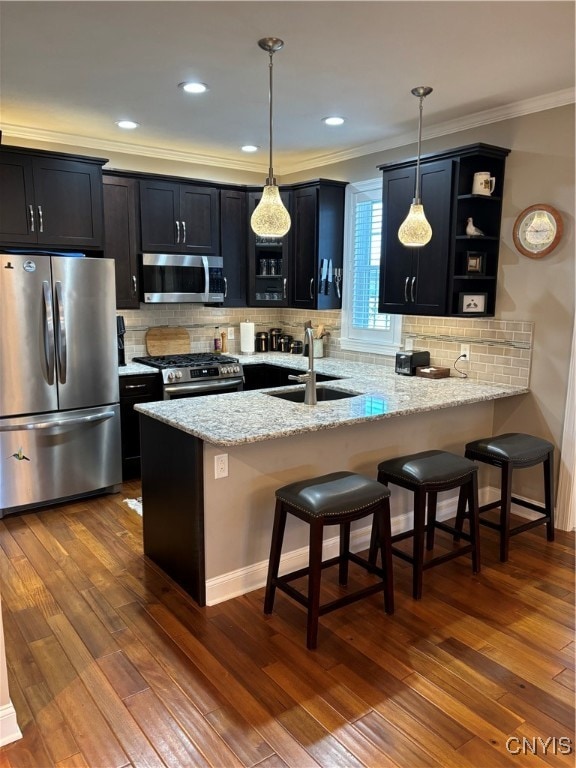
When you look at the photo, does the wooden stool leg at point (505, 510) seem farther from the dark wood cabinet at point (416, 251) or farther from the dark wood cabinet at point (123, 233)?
the dark wood cabinet at point (123, 233)

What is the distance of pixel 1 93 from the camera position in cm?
352

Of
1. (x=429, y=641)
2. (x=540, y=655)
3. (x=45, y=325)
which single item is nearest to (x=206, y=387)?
(x=45, y=325)

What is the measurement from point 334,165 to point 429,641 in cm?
413

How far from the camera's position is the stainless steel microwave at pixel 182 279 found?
476cm

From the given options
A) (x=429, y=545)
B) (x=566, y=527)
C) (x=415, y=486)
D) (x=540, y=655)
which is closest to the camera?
(x=540, y=655)

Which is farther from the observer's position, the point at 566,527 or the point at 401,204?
the point at 401,204

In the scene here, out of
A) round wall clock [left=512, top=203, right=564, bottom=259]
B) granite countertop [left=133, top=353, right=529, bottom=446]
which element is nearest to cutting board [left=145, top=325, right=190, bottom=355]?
granite countertop [left=133, top=353, right=529, bottom=446]

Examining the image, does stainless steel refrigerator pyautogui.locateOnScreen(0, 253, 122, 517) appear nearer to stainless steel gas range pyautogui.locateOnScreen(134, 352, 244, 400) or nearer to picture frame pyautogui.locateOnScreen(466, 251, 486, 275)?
stainless steel gas range pyautogui.locateOnScreen(134, 352, 244, 400)

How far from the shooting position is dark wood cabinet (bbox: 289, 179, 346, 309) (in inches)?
195

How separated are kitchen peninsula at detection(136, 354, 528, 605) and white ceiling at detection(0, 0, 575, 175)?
1.80 metres

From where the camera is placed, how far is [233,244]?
5.25m

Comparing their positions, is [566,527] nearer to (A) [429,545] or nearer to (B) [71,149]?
(A) [429,545]

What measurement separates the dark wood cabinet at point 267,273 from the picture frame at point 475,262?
6.19 ft

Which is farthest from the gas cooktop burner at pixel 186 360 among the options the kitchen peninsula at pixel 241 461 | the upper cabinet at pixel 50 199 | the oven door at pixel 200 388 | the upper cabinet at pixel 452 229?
the upper cabinet at pixel 452 229
